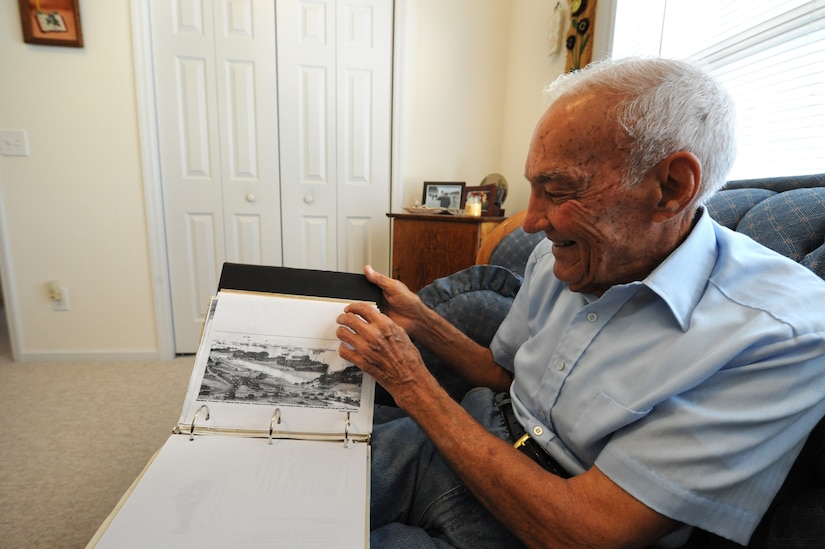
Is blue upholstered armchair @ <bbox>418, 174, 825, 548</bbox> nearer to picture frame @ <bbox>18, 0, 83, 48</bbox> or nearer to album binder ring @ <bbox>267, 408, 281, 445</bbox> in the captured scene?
album binder ring @ <bbox>267, 408, 281, 445</bbox>

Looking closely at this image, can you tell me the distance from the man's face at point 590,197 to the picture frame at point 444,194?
1652mm

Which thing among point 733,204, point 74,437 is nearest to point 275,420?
point 733,204

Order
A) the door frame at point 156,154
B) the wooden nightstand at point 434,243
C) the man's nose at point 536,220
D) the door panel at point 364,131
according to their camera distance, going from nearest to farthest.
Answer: the man's nose at point 536,220 → the wooden nightstand at point 434,243 → the door frame at point 156,154 → the door panel at point 364,131

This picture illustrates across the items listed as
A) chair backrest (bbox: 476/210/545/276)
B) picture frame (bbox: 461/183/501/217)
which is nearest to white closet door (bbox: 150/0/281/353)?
picture frame (bbox: 461/183/501/217)

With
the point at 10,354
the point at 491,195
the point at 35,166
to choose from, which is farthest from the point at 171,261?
the point at 491,195

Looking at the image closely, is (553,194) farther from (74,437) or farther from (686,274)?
(74,437)

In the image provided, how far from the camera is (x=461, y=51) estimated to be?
246cm

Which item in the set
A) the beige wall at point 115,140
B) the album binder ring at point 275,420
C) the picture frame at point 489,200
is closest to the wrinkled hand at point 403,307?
the album binder ring at point 275,420

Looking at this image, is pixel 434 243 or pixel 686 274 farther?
pixel 434 243

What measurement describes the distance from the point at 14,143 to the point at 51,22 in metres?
0.61

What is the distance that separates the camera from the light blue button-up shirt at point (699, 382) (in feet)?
1.47

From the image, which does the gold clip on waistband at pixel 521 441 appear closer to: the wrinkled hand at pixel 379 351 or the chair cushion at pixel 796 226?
the wrinkled hand at pixel 379 351

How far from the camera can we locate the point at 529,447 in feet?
2.16

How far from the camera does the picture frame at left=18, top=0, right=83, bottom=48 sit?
75.4 inches
